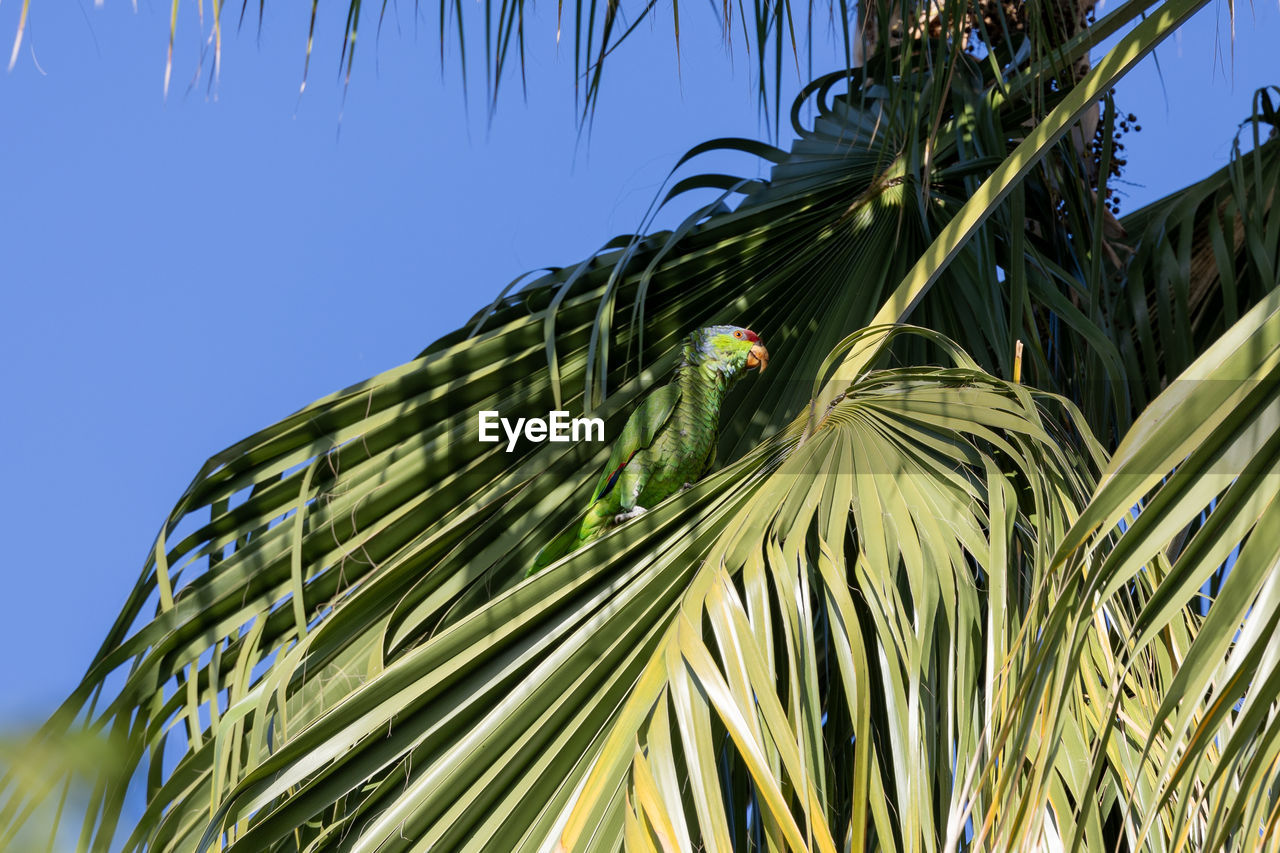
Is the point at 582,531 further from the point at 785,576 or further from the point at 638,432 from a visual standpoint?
the point at 785,576

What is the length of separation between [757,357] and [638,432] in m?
0.31

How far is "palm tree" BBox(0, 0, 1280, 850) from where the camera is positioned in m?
0.77

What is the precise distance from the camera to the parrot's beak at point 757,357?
1.99 metres

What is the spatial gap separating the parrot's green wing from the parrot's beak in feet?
0.54

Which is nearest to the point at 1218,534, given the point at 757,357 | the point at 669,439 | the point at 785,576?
the point at 785,576

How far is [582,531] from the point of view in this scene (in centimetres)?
185

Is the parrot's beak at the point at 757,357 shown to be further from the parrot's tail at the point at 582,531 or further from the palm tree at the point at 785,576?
the parrot's tail at the point at 582,531

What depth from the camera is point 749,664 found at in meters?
1.20

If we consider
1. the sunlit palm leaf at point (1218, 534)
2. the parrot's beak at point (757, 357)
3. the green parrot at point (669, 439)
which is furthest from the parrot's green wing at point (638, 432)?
the sunlit palm leaf at point (1218, 534)

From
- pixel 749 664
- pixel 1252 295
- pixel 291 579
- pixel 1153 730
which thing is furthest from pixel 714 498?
pixel 1252 295

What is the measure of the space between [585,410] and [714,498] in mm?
453

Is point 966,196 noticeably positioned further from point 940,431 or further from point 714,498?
point 714,498

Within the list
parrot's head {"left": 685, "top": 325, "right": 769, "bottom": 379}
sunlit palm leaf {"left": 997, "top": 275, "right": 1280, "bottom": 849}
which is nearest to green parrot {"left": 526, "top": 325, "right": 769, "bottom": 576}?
parrot's head {"left": 685, "top": 325, "right": 769, "bottom": 379}

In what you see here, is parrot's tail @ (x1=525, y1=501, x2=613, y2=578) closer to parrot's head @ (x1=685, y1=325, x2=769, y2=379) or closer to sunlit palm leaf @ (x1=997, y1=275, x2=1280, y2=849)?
parrot's head @ (x1=685, y1=325, x2=769, y2=379)
